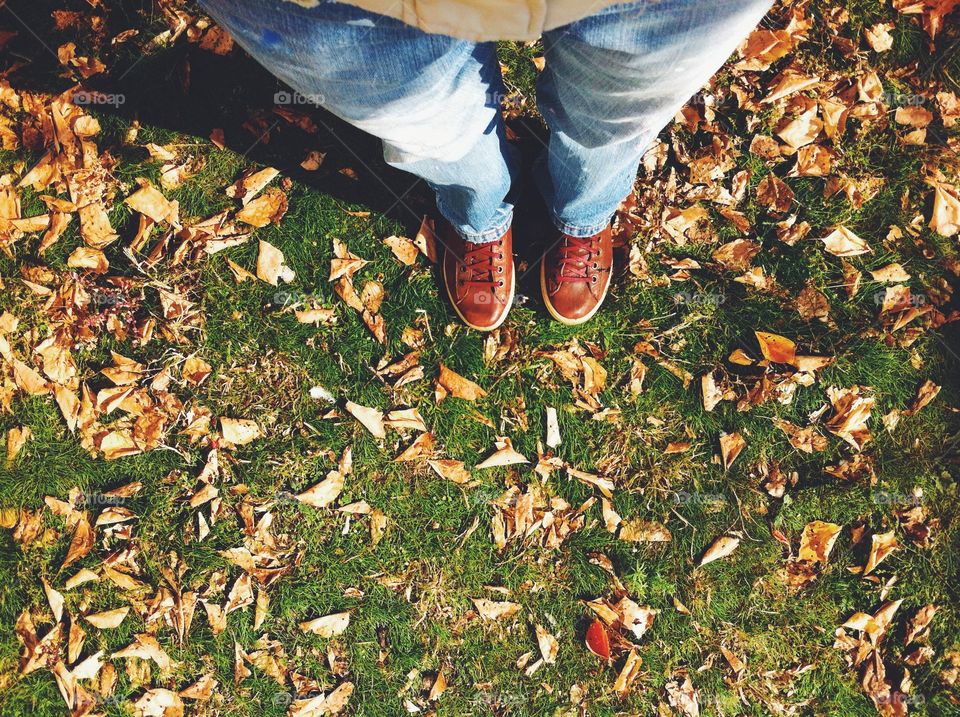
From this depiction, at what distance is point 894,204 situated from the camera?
328 centimetres

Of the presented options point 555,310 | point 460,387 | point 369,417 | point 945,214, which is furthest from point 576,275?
point 945,214

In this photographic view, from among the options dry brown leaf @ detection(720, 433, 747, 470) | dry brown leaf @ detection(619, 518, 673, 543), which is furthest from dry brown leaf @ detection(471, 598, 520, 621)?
dry brown leaf @ detection(720, 433, 747, 470)

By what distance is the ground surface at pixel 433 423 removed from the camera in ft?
10.1

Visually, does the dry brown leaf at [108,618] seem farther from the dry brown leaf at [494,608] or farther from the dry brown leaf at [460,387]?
the dry brown leaf at [460,387]

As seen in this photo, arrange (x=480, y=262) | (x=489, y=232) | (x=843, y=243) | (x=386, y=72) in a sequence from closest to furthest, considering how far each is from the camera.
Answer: (x=386, y=72)
(x=489, y=232)
(x=480, y=262)
(x=843, y=243)

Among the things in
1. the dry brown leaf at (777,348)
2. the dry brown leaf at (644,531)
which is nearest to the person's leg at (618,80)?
the dry brown leaf at (777,348)

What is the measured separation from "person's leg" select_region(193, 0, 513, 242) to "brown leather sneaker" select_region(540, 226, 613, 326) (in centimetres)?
91

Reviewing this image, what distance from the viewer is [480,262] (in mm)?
3025

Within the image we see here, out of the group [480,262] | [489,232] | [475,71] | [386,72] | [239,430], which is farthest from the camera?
[239,430]

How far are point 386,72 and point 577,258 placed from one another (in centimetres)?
164

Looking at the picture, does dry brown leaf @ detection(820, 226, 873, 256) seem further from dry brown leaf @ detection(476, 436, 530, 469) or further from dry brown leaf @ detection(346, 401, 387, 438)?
dry brown leaf @ detection(346, 401, 387, 438)

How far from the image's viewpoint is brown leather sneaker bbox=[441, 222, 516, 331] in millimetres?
3020

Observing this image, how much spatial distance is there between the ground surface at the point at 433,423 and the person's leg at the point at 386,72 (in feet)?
4.10

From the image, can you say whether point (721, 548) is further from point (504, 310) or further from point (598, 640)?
point (504, 310)
